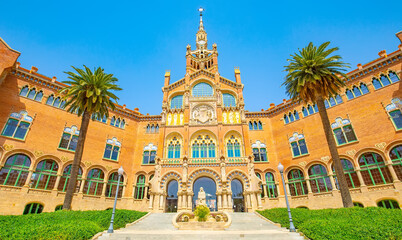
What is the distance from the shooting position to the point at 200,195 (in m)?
21.8

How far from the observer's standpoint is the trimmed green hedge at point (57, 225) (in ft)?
33.0

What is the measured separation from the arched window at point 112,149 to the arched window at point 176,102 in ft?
34.5

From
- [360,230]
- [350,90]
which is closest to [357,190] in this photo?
[350,90]

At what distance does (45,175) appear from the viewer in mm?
23578

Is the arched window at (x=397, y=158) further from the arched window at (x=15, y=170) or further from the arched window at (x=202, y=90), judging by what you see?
the arched window at (x=15, y=170)

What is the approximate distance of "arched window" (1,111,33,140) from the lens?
22656mm

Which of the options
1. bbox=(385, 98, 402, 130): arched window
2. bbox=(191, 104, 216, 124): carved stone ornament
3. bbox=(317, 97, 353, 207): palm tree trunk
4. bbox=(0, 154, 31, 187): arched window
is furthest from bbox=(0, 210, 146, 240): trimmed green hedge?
bbox=(385, 98, 402, 130): arched window

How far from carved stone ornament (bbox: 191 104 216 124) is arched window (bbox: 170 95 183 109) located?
295 centimetres

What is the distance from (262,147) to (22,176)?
30.6 meters

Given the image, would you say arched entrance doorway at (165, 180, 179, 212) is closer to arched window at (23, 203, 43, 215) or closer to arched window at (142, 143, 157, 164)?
arched window at (142, 143, 157, 164)

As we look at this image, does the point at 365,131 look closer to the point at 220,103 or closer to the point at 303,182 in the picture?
the point at 303,182

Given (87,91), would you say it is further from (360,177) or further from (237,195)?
(360,177)

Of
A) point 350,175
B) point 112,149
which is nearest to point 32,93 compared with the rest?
point 112,149

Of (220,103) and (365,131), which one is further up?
(220,103)
